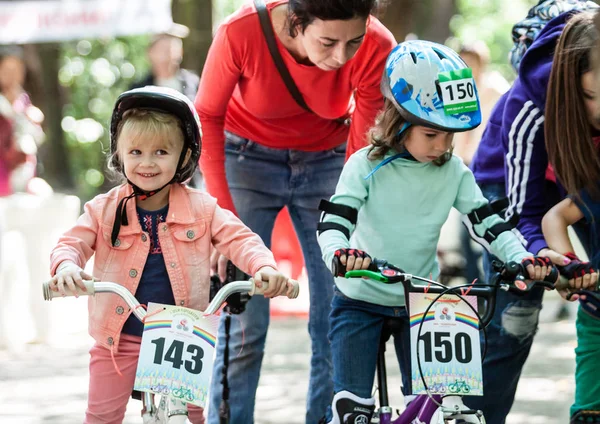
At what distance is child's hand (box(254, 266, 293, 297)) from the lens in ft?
12.6

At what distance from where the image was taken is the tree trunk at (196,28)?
14.0 m

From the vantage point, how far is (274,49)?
4676 mm

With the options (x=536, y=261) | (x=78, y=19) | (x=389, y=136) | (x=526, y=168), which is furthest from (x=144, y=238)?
(x=78, y=19)

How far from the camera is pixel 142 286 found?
13.7 ft

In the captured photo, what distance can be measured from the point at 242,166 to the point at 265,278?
133 centimetres

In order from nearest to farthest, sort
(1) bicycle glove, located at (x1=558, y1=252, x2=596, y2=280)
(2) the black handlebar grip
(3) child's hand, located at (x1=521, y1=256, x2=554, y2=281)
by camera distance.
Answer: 1. (2) the black handlebar grip
2. (3) child's hand, located at (x1=521, y1=256, x2=554, y2=281)
3. (1) bicycle glove, located at (x1=558, y1=252, x2=596, y2=280)

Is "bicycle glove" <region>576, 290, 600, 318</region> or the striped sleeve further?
the striped sleeve

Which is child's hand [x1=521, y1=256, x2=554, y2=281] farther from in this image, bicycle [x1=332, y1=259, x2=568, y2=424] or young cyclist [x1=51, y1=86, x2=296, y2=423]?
young cyclist [x1=51, y1=86, x2=296, y2=423]

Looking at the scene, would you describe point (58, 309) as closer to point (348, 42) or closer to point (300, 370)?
point (300, 370)

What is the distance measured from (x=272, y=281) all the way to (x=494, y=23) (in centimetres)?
3096

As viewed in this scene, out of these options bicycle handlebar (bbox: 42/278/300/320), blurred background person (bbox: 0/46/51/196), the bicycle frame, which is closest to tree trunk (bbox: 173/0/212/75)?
blurred background person (bbox: 0/46/51/196)

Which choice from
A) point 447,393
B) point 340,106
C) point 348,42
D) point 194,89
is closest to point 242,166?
point 340,106

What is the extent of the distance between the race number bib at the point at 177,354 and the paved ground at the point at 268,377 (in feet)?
9.15

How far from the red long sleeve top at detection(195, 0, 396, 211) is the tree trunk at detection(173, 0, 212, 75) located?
9111mm
